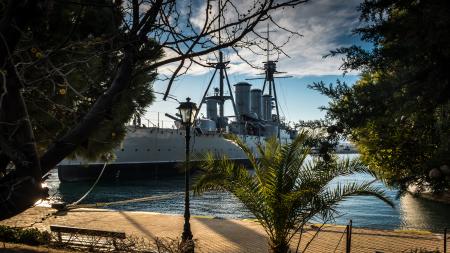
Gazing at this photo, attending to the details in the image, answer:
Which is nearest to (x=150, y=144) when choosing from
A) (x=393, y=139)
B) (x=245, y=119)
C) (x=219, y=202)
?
(x=219, y=202)

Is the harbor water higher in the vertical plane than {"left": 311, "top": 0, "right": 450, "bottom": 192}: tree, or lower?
lower

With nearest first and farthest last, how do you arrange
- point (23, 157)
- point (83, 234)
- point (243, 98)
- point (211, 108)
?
point (23, 157) < point (83, 234) < point (243, 98) < point (211, 108)

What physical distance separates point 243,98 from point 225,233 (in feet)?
237

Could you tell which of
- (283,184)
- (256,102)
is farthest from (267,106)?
(283,184)

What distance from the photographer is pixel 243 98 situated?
84500 mm

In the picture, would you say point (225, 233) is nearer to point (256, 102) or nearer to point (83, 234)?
point (83, 234)

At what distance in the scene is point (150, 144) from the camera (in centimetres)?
5288

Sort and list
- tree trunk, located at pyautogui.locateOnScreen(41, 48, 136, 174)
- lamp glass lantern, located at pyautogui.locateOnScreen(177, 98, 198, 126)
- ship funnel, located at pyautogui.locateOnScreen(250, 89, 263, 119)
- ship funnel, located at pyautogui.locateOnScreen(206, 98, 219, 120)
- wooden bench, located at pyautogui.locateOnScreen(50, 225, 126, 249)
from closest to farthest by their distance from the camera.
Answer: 1. tree trunk, located at pyautogui.locateOnScreen(41, 48, 136, 174)
2. wooden bench, located at pyautogui.locateOnScreen(50, 225, 126, 249)
3. lamp glass lantern, located at pyautogui.locateOnScreen(177, 98, 198, 126)
4. ship funnel, located at pyautogui.locateOnScreen(206, 98, 219, 120)
5. ship funnel, located at pyautogui.locateOnScreen(250, 89, 263, 119)

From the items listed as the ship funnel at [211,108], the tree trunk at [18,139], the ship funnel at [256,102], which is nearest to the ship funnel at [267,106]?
the ship funnel at [256,102]

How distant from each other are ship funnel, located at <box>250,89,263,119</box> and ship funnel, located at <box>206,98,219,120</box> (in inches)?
333

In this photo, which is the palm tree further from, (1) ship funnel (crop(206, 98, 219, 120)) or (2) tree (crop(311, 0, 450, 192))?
(1) ship funnel (crop(206, 98, 219, 120))

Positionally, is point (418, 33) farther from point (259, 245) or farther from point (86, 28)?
point (86, 28)

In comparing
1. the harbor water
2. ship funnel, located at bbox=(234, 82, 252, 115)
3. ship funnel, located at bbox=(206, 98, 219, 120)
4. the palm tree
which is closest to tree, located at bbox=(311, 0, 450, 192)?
the palm tree

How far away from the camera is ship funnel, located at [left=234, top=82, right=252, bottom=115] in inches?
3332
